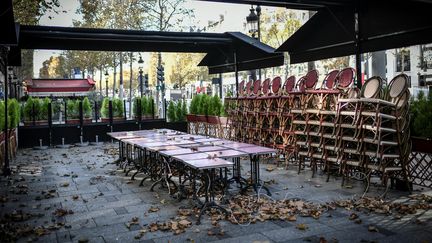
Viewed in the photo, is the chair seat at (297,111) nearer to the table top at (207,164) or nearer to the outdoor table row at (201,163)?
the outdoor table row at (201,163)

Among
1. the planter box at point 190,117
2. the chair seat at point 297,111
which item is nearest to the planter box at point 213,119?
the planter box at point 190,117

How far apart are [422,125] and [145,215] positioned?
460 centimetres

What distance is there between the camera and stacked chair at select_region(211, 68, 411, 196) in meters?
6.36

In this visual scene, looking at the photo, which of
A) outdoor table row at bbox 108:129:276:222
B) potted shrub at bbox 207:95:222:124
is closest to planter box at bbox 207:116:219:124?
potted shrub at bbox 207:95:222:124

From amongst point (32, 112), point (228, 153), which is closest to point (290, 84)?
point (228, 153)

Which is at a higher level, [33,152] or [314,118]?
[314,118]

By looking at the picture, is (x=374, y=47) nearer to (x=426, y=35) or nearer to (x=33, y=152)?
(x=426, y=35)

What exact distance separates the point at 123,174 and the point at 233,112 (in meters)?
4.14

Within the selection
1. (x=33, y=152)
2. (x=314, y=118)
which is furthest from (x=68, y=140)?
(x=314, y=118)

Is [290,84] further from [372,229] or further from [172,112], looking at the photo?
[172,112]

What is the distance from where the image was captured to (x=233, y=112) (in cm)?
1178

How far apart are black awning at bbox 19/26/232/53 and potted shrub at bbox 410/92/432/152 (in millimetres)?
6787

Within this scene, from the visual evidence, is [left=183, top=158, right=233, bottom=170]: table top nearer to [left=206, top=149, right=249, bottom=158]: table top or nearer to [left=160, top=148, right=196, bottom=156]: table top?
[left=206, top=149, right=249, bottom=158]: table top

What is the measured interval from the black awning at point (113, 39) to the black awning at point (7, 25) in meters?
2.79
